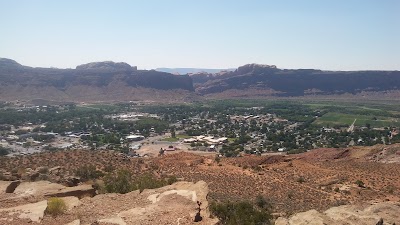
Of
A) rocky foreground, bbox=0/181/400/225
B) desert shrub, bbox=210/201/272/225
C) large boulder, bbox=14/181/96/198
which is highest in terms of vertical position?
rocky foreground, bbox=0/181/400/225

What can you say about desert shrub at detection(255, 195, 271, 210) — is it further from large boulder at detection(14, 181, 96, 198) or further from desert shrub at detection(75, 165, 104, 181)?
desert shrub at detection(75, 165, 104, 181)

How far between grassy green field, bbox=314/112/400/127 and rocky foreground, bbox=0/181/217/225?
11948 centimetres

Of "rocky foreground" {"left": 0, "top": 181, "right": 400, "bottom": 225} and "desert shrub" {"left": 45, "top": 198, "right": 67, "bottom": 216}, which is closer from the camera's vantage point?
"rocky foreground" {"left": 0, "top": 181, "right": 400, "bottom": 225}

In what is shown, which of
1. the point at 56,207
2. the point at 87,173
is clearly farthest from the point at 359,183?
the point at 56,207

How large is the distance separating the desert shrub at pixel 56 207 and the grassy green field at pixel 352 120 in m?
123

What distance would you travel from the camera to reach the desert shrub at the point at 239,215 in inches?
910

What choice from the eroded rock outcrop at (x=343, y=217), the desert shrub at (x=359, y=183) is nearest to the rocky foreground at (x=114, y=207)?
the eroded rock outcrop at (x=343, y=217)

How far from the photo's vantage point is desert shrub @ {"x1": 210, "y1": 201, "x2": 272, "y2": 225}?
2312cm

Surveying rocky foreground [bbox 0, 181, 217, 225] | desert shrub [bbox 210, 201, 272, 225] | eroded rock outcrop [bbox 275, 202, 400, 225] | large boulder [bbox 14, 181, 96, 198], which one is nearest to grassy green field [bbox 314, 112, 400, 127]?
desert shrub [bbox 210, 201, 272, 225]

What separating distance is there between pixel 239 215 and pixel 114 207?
27.1 feet

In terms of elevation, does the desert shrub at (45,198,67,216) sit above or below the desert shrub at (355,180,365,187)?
above

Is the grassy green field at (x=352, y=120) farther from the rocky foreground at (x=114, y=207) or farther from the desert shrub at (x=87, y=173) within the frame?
the rocky foreground at (x=114, y=207)

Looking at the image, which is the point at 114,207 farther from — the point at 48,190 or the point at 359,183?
the point at 359,183

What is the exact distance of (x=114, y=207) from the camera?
758 inches
